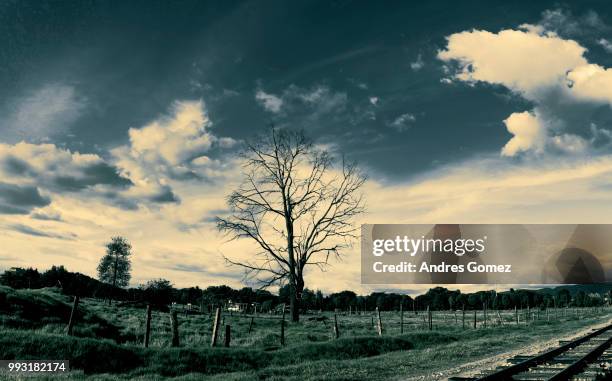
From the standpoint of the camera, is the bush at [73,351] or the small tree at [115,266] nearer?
the bush at [73,351]

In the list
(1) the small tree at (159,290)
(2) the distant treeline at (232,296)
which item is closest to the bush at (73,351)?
(2) the distant treeline at (232,296)

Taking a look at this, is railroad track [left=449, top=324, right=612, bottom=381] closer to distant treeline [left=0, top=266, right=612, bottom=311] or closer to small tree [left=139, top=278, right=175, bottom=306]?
distant treeline [left=0, top=266, right=612, bottom=311]

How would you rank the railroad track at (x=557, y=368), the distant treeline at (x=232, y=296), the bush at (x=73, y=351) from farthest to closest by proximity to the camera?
the distant treeline at (x=232, y=296) < the bush at (x=73, y=351) < the railroad track at (x=557, y=368)

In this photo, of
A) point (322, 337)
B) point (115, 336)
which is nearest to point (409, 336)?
point (322, 337)

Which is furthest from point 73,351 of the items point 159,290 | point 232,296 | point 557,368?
point 232,296

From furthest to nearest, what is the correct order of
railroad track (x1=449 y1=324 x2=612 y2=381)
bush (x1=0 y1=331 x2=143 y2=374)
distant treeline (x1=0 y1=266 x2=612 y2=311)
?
distant treeline (x1=0 y1=266 x2=612 y2=311), bush (x1=0 y1=331 x2=143 y2=374), railroad track (x1=449 y1=324 x2=612 y2=381)

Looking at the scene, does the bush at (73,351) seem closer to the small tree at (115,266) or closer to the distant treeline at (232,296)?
the distant treeline at (232,296)

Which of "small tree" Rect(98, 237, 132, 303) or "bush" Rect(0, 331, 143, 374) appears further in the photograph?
"small tree" Rect(98, 237, 132, 303)

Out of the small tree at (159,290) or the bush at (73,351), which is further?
the small tree at (159,290)

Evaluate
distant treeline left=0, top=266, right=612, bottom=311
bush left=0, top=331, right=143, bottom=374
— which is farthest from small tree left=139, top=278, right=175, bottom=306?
bush left=0, top=331, right=143, bottom=374

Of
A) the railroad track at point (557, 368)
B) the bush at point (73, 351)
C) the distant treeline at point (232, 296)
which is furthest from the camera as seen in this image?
the distant treeline at point (232, 296)

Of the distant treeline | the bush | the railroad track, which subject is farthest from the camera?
the distant treeline

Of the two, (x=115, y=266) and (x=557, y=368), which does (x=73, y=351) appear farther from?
(x=115, y=266)

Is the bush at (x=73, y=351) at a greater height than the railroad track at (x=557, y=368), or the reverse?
the railroad track at (x=557, y=368)
